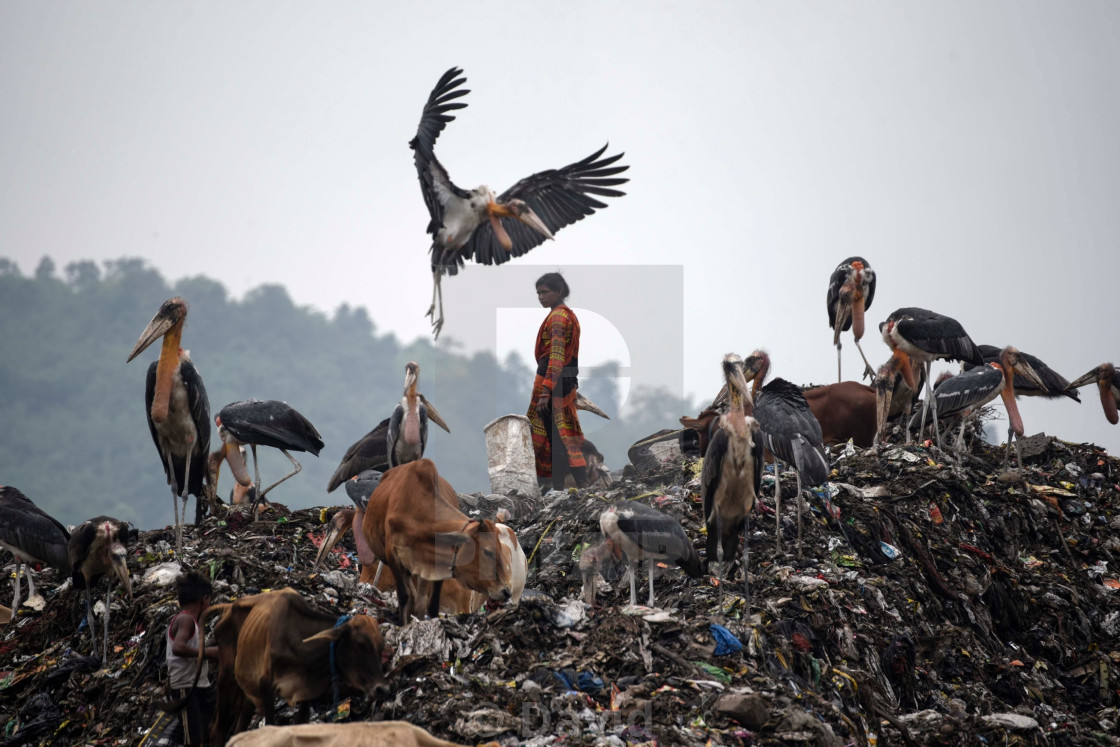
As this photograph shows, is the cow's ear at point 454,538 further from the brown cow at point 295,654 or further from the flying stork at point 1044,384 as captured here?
the flying stork at point 1044,384

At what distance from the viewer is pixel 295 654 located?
5.50 meters

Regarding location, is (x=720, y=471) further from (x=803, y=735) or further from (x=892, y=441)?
(x=892, y=441)

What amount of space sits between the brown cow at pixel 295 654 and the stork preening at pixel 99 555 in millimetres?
2121

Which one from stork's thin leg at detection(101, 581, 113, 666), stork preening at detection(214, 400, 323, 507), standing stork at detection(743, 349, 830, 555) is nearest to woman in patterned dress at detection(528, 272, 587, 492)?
standing stork at detection(743, 349, 830, 555)

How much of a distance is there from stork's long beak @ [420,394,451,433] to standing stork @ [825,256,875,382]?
5.32 m

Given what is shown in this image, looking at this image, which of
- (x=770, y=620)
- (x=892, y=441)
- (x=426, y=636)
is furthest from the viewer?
(x=892, y=441)

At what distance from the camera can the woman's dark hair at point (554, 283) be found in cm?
917

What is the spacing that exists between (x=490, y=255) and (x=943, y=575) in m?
4.73

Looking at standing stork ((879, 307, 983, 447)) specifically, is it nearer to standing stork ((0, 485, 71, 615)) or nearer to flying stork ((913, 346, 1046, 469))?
flying stork ((913, 346, 1046, 469))

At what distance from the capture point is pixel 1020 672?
7.87 meters

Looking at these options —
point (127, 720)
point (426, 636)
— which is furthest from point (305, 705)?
point (127, 720)

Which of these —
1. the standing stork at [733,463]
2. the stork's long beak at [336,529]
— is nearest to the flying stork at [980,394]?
the standing stork at [733,463]

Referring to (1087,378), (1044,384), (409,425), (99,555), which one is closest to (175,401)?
(99,555)

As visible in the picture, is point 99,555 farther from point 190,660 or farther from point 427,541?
point 427,541
